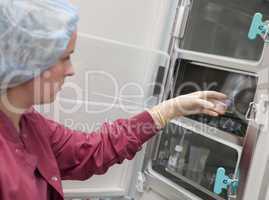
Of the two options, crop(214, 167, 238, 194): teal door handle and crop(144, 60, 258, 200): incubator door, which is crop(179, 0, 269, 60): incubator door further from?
crop(214, 167, 238, 194): teal door handle

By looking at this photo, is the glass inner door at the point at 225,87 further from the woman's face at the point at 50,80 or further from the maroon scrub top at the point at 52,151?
the woman's face at the point at 50,80

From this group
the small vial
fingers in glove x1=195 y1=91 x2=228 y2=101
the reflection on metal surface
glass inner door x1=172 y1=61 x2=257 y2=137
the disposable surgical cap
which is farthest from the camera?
the small vial

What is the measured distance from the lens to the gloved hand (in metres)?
1.22

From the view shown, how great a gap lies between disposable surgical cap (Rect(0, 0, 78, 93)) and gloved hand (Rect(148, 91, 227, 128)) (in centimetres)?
42

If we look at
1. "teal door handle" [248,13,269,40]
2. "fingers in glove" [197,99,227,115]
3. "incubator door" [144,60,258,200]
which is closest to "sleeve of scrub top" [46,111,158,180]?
"fingers in glove" [197,99,227,115]

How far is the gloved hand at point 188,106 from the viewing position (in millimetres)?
1225

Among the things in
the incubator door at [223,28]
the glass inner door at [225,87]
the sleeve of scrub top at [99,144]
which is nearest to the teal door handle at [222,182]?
the glass inner door at [225,87]

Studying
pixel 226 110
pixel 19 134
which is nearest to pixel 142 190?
pixel 226 110

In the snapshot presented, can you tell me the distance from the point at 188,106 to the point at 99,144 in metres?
0.32

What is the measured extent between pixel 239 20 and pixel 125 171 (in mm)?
800

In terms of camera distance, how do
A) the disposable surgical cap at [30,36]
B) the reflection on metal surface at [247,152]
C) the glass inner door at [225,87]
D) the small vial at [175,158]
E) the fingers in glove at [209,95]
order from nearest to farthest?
the disposable surgical cap at [30,36], the reflection on metal surface at [247,152], the fingers in glove at [209,95], the glass inner door at [225,87], the small vial at [175,158]

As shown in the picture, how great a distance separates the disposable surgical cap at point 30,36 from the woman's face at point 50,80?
0.02 meters

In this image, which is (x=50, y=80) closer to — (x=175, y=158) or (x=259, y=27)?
(x=259, y=27)

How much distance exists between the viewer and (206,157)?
4.98ft
